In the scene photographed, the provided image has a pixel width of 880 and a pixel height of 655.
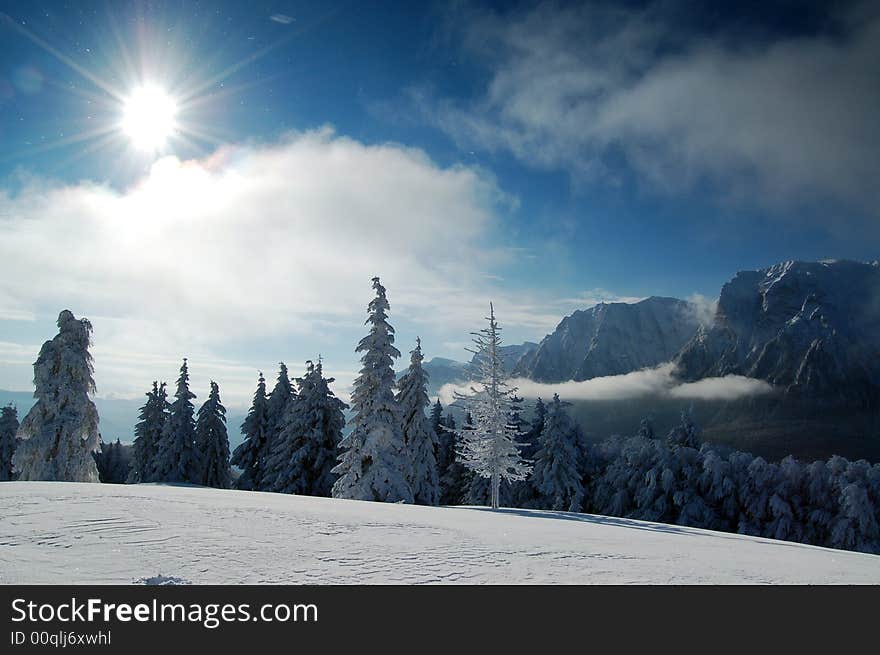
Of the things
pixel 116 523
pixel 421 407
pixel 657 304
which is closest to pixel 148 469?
pixel 421 407

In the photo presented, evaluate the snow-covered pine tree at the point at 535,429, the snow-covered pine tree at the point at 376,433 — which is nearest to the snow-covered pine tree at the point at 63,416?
the snow-covered pine tree at the point at 376,433

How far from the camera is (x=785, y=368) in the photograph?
412ft

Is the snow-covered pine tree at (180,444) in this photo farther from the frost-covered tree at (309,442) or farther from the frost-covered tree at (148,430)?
the frost-covered tree at (309,442)

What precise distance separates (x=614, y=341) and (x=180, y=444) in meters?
165

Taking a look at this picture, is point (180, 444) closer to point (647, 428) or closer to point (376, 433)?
point (376, 433)

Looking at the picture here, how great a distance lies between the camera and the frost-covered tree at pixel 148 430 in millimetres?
48188

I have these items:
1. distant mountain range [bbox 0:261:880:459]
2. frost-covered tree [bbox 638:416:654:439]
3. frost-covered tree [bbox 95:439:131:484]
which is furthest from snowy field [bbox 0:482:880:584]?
distant mountain range [bbox 0:261:880:459]

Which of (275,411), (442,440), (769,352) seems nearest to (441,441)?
(442,440)

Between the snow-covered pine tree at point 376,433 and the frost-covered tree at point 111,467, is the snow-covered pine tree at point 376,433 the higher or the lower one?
the higher one

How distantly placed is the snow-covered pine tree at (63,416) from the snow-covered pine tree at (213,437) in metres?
17.9

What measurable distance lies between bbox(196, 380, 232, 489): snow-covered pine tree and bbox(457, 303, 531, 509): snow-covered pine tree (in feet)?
101
